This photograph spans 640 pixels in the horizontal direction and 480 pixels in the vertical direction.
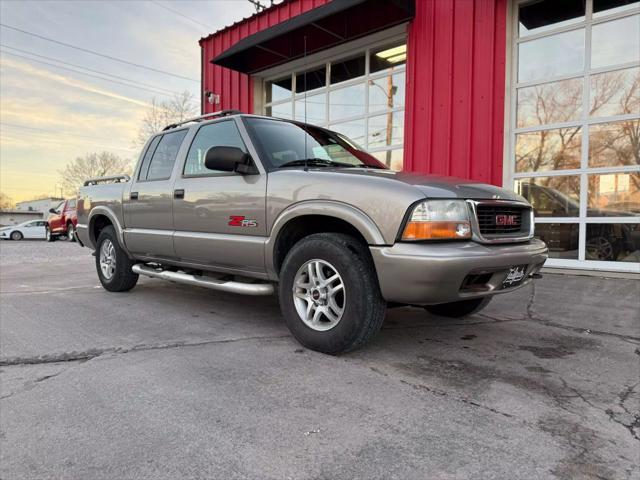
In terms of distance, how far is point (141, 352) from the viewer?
10.8ft

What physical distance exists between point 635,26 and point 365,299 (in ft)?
20.7

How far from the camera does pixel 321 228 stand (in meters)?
3.56

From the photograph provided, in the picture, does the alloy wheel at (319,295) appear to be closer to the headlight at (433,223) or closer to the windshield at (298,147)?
the headlight at (433,223)

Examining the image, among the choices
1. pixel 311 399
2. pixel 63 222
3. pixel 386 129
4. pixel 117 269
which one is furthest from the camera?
pixel 63 222

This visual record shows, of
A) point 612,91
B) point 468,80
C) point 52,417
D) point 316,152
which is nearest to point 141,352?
point 52,417

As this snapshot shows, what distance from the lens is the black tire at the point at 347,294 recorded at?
9.70 ft

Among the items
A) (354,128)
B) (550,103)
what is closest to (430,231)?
(550,103)

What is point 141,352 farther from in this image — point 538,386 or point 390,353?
point 538,386

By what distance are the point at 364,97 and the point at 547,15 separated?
357 centimetres

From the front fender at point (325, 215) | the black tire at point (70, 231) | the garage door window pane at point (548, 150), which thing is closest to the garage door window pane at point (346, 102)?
the garage door window pane at point (548, 150)

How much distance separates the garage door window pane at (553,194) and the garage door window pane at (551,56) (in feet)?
5.27

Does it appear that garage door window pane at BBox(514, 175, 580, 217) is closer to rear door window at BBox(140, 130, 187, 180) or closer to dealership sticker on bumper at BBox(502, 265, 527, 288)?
dealership sticker on bumper at BBox(502, 265, 527, 288)

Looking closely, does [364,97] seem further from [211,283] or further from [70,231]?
[70,231]

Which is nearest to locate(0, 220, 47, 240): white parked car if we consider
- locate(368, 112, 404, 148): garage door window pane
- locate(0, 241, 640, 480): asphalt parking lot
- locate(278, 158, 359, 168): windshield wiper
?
locate(368, 112, 404, 148): garage door window pane
